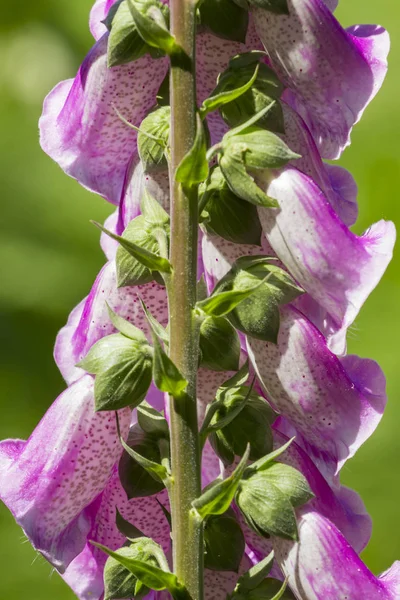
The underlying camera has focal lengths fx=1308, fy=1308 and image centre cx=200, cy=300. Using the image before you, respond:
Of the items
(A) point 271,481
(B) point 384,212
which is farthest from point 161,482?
(B) point 384,212

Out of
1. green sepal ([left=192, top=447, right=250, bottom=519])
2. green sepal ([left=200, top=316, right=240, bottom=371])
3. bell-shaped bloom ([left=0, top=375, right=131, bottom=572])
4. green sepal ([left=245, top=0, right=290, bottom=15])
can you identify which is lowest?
green sepal ([left=192, top=447, right=250, bottom=519])

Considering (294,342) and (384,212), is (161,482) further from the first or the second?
(384,212)

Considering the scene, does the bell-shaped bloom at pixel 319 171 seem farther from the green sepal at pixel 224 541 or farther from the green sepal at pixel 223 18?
the green sepal at pixel 224 541

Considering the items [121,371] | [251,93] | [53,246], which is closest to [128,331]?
[121,371]

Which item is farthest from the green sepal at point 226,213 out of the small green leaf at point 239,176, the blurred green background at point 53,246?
the blurred green background at point 53,246

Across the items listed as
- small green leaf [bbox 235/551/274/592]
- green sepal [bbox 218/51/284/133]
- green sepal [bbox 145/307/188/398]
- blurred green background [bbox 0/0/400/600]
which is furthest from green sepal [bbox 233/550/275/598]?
blurred green background [bbox 0/0/400/600]

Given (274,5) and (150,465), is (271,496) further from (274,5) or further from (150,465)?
(274,5)

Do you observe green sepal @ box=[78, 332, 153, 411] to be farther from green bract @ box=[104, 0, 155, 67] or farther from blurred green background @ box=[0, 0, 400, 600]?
blurred green background @ box=[0, 0, 400, 600]
